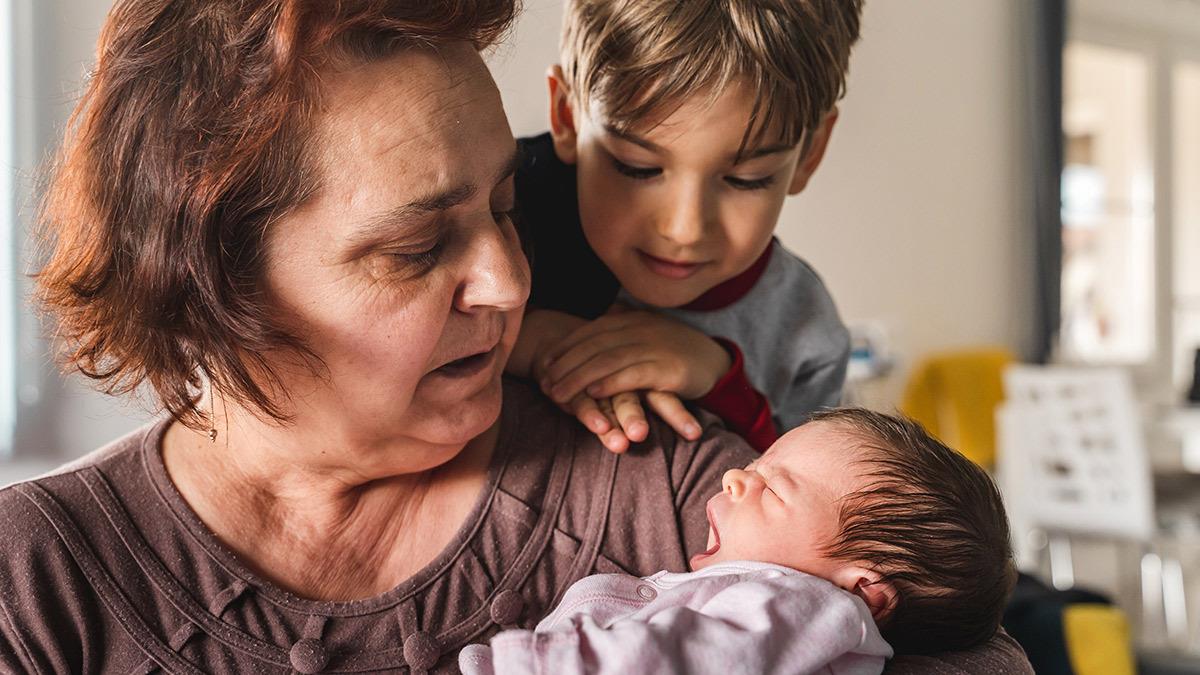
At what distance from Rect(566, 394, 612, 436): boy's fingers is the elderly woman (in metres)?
0.04

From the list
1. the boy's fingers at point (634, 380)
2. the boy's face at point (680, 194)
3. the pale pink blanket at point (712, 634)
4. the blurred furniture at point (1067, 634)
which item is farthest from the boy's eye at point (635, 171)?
the blurred furniture at point (1067, 634)

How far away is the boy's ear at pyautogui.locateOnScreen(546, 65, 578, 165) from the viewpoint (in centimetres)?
150

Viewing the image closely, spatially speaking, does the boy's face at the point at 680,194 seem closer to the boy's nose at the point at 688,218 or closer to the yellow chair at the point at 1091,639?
the boy's nose at the point at 688,218

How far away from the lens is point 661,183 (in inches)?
53.9

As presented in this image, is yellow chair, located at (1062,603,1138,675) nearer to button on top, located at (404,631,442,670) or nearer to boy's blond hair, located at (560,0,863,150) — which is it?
boy's blond hair, located at (560,0,863,150)

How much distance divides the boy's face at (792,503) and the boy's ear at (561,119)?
1.73 feet

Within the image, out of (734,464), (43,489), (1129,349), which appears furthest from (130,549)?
(1129,349)

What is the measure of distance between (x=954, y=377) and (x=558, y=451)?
147 inches

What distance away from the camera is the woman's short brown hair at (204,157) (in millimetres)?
995

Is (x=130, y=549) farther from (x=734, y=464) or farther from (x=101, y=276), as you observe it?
(x=734, y=464)

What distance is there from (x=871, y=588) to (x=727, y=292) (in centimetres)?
57

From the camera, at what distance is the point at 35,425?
107 inches

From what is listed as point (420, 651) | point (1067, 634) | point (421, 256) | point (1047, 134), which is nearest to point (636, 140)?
point (421, 256)

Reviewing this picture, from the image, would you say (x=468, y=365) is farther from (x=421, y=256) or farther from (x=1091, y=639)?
(x=1091, y=639)
